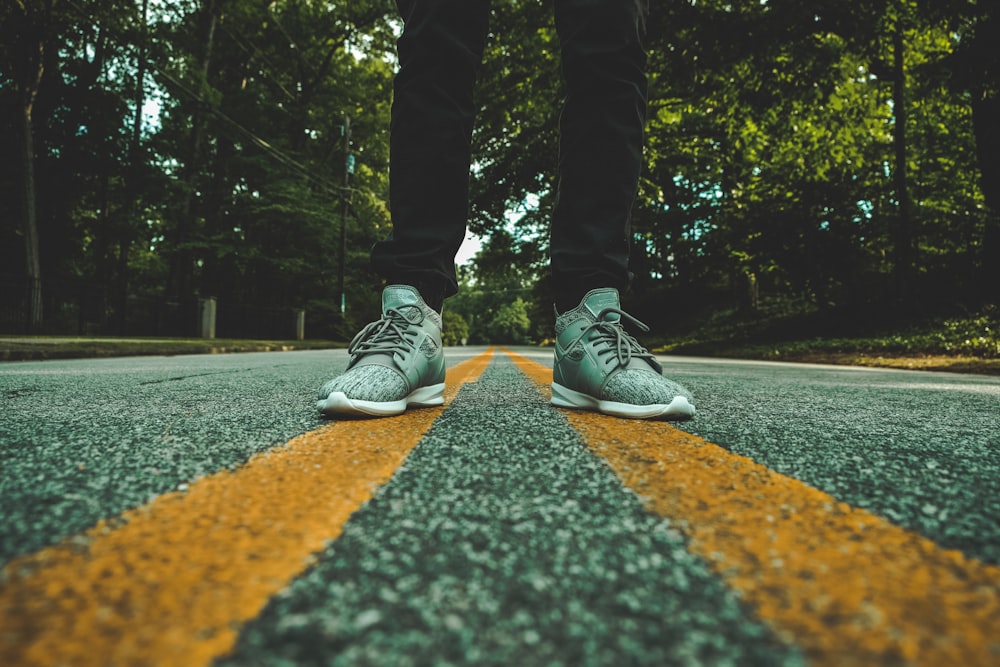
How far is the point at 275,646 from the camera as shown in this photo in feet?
1.28

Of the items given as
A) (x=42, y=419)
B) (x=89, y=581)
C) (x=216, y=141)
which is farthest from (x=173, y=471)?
(x=216, y=141)

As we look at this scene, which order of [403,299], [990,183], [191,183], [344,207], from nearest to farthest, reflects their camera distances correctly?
[403,299] < [990,183] < [191,183] < [344,207]

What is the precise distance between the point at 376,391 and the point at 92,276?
26.1 m

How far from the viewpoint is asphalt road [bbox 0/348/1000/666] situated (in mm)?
401

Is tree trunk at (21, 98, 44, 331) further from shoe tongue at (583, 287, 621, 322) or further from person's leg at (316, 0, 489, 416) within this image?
shoe tongue at (583, 287, 621, 322)

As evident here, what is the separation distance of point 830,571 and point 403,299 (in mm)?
1418

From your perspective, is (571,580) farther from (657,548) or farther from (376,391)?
(376,391)

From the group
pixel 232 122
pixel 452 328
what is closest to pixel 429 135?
pixel 232 122

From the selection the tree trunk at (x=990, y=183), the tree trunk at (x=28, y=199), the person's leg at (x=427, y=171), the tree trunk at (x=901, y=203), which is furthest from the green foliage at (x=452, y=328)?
the person's leg at (x=427, y=171)

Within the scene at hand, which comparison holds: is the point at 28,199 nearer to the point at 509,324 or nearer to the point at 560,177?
the point at 560,177

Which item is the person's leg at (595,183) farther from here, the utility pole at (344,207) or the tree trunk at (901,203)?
the utility pole at (344,207)

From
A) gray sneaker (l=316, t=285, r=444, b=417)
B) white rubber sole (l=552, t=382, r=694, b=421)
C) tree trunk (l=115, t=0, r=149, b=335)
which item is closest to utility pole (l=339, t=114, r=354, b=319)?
tree trunk (l=115, t=0, r=149, b=335)

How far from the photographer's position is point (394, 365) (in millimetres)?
1575

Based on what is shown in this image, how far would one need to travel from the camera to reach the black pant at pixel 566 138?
175 cm
